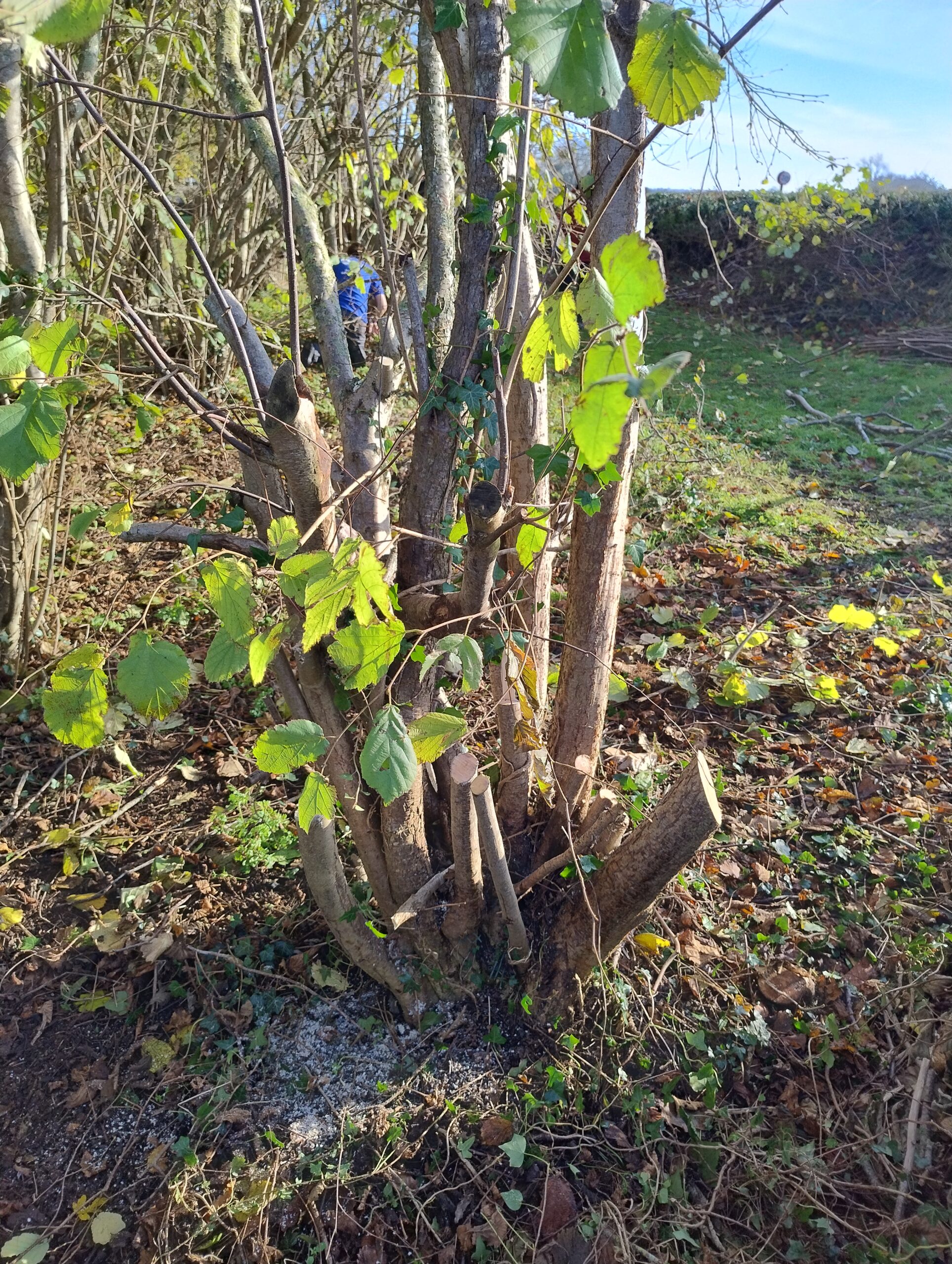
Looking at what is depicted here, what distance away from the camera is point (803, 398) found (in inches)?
307

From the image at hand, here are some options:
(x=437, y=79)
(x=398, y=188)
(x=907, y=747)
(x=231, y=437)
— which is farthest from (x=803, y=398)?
(x=231, y=437)

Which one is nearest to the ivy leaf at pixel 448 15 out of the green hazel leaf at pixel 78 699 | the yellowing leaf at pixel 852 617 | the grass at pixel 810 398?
the green hazel leaf at pixel 78 699

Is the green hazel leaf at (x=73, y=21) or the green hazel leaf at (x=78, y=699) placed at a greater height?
the green hazel leaf at (x=73, y=21)

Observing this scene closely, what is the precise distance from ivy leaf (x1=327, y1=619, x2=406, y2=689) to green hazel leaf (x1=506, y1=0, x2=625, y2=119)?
69cm

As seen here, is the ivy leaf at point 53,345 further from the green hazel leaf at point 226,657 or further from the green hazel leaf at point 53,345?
the green hazel leaf at point 226,657

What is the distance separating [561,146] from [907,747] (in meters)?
3.02

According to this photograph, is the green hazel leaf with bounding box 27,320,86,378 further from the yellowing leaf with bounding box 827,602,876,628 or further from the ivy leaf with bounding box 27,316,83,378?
the yellowing leaf with bounding box 827,602,876,628

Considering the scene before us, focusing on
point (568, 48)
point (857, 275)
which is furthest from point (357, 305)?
point (857, 275)

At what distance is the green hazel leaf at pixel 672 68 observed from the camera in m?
0.78

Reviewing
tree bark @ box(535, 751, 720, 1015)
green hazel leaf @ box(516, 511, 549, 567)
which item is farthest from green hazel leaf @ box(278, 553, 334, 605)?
tree bark @ box(535, 751, 720, 1015)

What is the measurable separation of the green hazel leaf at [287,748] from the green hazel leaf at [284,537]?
0.91 feet

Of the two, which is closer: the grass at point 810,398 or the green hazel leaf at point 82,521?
the green hazel leaf at point 82,521

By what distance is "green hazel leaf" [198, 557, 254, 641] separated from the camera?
109cm

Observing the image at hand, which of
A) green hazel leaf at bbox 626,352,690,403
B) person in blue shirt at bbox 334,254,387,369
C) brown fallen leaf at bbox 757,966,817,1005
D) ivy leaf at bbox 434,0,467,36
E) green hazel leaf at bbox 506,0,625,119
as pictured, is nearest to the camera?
green hazel leaf at bbox 626,352,690,403
